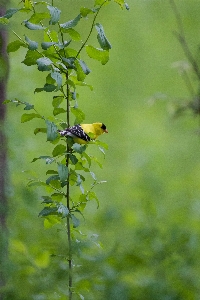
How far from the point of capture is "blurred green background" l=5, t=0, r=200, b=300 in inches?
→ 117

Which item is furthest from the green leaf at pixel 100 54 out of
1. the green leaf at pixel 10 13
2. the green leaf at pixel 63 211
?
the green leaf at pixel 63 211

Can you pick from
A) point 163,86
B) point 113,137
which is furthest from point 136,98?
point 113,137

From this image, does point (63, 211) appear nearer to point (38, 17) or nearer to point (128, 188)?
point (38, 17)

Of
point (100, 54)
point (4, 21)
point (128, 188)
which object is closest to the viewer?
point (4, 21)

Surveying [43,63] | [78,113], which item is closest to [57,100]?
[78,113]

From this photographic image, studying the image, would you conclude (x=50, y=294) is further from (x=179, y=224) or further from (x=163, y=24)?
(x=163, y=24)

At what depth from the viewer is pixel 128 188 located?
21.7 feet

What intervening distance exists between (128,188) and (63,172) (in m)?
4.08

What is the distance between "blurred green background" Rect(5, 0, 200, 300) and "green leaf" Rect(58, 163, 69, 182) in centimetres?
18

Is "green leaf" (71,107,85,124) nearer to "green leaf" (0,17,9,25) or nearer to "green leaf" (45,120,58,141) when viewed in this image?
"green leaf" (45,120,58,141)

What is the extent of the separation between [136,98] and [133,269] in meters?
7.24

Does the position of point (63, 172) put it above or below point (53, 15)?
below

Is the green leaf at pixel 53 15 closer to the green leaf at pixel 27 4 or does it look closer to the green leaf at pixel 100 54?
the green leaf at pixel 27 4

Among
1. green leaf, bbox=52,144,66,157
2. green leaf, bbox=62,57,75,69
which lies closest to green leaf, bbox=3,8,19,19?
green leaf, bbox=62,57,75,69
